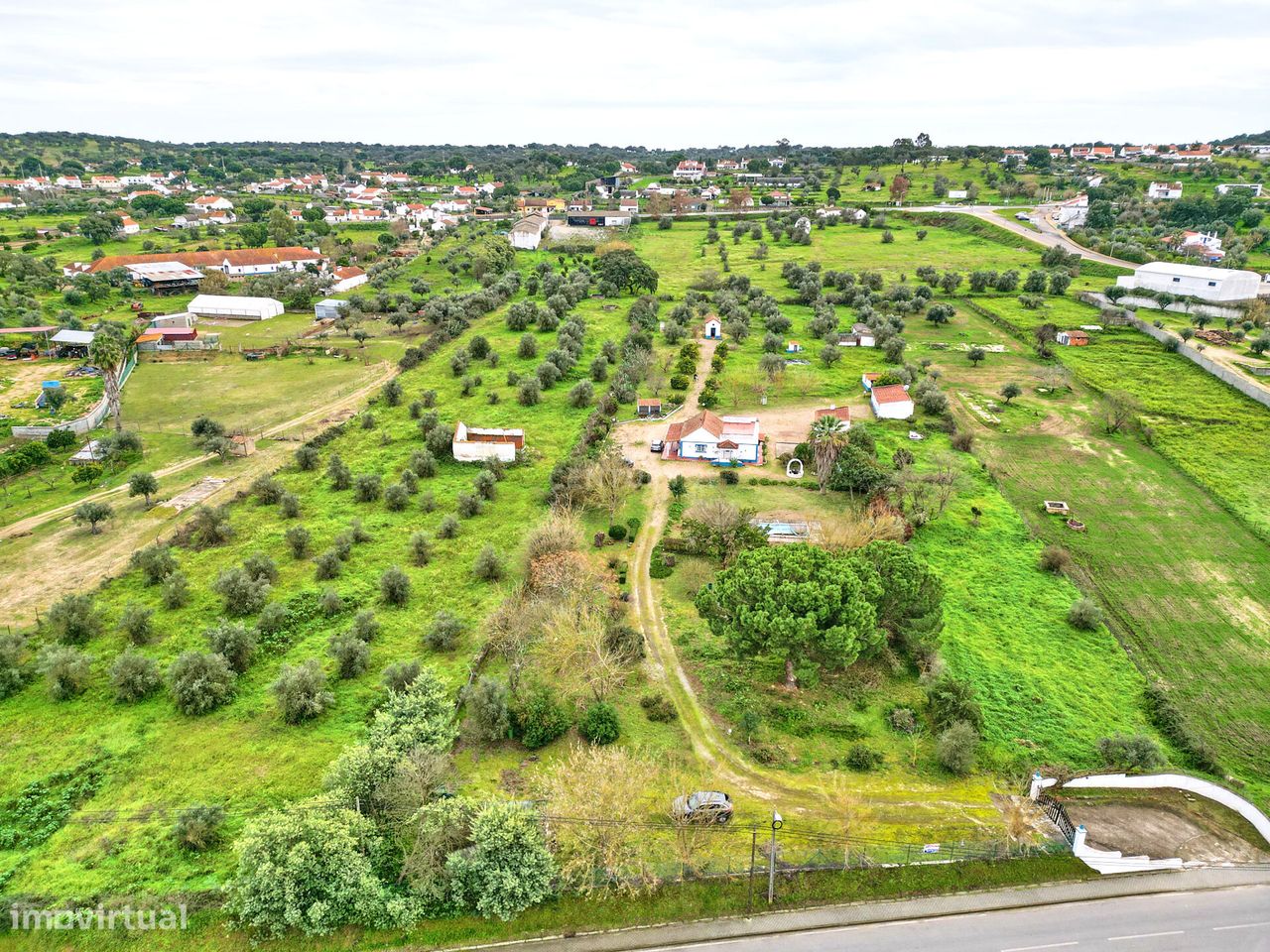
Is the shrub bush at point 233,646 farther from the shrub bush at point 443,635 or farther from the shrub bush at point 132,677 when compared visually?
the shrub bush at point 443,635

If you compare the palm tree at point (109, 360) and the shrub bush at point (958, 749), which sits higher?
the palm tree at point (109, 360)

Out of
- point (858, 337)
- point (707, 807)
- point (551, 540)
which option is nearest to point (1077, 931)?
point (707, 807)

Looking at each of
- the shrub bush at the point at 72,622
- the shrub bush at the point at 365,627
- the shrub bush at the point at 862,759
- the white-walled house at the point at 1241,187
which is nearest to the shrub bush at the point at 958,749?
the shrub bush at the point at 862,759

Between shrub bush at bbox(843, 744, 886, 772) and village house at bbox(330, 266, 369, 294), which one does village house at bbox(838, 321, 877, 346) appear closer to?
shrub bush at bbox(843, 744, 886, 772)

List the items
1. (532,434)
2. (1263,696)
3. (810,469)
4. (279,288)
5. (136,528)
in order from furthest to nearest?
(279,288)
(532,434)
(810,469)
(136,528)
(1263,696)

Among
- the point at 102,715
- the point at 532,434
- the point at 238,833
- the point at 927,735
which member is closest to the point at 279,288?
the point at 532,434

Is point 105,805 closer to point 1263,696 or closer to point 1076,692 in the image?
point 1076,692

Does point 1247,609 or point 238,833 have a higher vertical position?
point 1247,609
